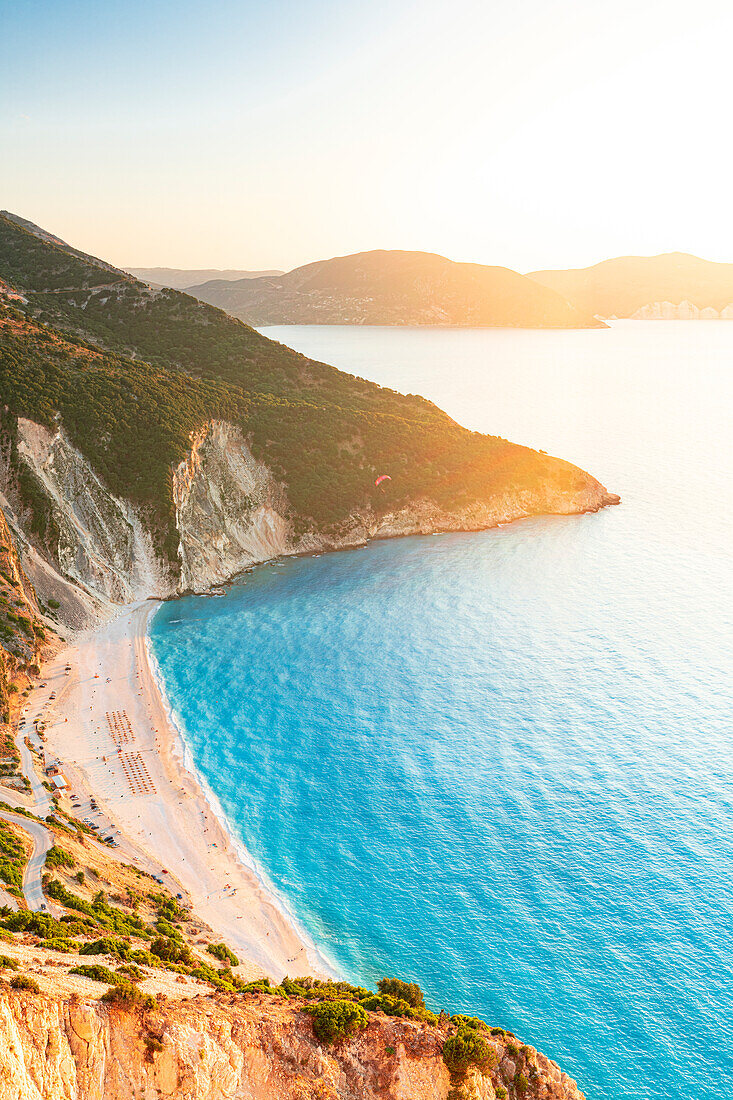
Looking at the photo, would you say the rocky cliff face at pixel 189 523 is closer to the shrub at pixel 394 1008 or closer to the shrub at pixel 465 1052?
the shrub at pixel 394 1008

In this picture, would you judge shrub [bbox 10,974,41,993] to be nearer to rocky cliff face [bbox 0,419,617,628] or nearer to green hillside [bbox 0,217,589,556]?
rocky cliff face [bbox 0,419,617,628]

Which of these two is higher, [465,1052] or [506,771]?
[465,1052]

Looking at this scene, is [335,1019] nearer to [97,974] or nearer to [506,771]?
[97,974]

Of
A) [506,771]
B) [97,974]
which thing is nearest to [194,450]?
[506,771]

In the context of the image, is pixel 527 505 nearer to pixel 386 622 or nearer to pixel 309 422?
pixel 309 422

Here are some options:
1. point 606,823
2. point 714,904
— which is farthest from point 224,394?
point 714,904
